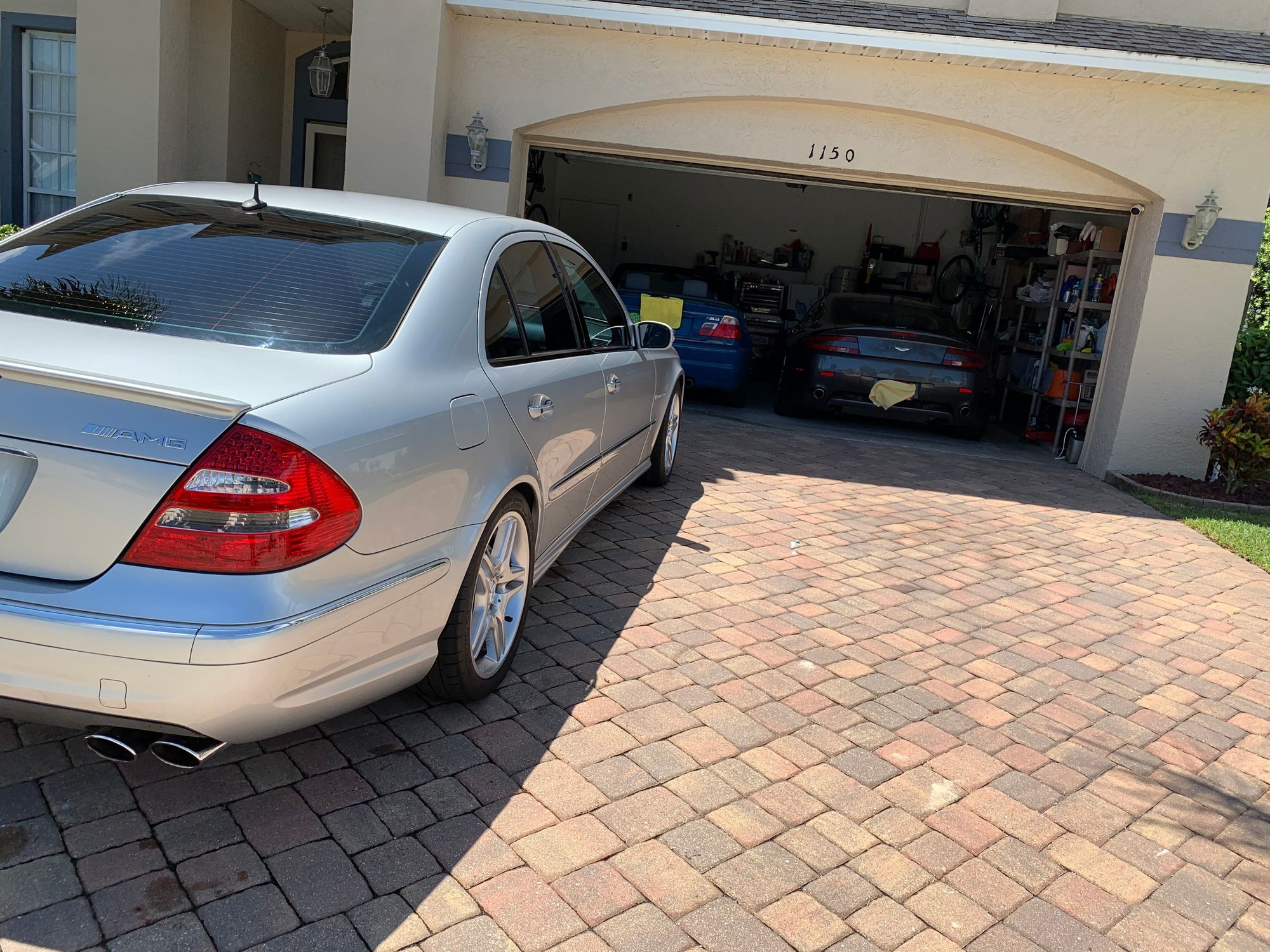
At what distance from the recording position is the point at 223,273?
3.05m

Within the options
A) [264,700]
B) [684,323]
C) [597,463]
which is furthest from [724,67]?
[264,700]

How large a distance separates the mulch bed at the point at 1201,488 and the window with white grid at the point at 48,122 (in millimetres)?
10802

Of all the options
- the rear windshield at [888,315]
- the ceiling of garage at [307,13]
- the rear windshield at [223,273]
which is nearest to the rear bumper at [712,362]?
the rear windshield at [888,315]

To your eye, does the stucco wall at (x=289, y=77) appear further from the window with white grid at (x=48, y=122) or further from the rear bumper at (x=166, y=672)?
the rear bumper at (x=166, y=672)

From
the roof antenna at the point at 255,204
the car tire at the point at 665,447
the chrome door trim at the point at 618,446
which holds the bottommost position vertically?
the car tire at the point at 665,447

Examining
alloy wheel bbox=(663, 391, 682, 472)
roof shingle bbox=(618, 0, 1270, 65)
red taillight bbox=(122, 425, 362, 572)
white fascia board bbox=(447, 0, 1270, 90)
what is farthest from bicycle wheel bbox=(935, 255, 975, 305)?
red taillight bbox=(122, 425, 362, 572)

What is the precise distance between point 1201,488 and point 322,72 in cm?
942

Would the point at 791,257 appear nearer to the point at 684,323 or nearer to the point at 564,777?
the point at 684,323

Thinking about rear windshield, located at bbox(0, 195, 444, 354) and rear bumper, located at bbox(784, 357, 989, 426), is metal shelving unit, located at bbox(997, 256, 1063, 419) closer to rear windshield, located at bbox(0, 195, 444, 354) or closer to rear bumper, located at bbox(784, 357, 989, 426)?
rear bumper, located at bbox(784, 357, 989, 426)

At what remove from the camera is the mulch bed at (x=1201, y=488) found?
8.62 metres

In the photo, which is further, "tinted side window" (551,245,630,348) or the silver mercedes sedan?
"tinted side window" (551,245,630,348)

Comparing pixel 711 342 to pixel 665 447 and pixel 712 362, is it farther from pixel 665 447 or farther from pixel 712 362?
pixel 665 447

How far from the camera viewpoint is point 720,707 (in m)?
3.75

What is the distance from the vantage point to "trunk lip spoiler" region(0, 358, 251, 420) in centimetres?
233
